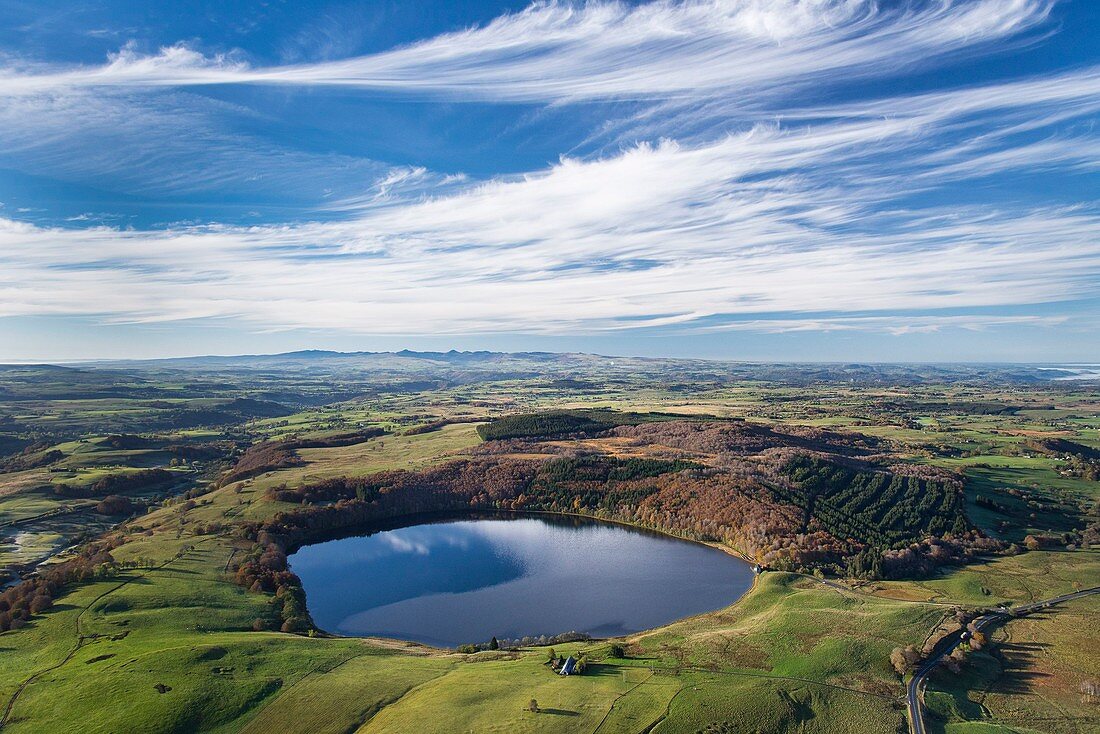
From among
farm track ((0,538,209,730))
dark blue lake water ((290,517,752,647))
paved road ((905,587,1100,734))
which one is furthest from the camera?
dark blue lake water ((290,517,752,647))

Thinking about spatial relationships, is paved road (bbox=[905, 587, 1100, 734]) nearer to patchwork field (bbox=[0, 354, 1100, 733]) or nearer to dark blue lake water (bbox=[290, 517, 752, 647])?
patchwork field (bbox=[0, 354, 1100, 733])

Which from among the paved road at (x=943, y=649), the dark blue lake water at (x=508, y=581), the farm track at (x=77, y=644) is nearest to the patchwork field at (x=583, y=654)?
the farm track at (x=77, y=644)

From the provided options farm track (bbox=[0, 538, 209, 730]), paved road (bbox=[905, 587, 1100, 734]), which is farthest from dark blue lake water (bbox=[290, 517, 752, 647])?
paved road (bbox=[905, 587, 1100, 734])

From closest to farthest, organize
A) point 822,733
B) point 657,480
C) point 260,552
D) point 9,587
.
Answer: point 822,733
point 9,587
point 260,552
point 657,480

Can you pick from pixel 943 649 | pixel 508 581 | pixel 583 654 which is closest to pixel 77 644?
pixel 583 654

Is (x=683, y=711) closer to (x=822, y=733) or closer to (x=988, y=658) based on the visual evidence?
(x=822, y=733)

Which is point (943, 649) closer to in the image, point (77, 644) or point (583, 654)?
point (583, 654)

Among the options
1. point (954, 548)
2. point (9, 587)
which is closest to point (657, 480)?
point (954, 548)

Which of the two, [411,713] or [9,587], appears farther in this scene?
[9,587]
